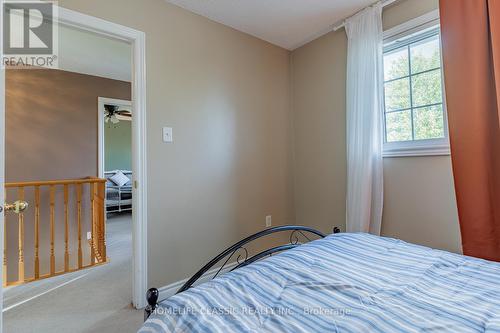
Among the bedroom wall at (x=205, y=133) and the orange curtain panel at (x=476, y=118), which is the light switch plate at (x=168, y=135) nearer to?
the bedroom wall at (x=205, y=133)

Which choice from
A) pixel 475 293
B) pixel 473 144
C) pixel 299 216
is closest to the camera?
pixel 475 293

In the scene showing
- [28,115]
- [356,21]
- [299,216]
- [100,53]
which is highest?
[100,53]

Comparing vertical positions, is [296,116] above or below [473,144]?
above

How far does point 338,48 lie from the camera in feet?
8.22

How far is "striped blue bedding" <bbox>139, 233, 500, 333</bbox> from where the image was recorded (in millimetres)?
692

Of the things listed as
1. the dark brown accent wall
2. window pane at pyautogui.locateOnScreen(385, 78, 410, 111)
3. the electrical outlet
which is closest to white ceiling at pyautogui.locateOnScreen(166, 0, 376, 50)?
window pane at pyautogui.locateOnScreen(385, 78, 410, 111)

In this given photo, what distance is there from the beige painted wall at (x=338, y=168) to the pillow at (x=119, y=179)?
438 cm

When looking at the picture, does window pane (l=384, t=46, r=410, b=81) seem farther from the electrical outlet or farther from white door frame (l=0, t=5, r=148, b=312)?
white door frame (l=0, t=5, r=148, b=312)

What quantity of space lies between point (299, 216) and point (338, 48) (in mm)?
1875

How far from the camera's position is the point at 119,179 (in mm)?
5645

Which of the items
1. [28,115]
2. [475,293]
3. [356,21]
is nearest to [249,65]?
[356,21]

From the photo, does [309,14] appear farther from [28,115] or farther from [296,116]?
[28,115]

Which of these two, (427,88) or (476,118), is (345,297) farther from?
(427,88)

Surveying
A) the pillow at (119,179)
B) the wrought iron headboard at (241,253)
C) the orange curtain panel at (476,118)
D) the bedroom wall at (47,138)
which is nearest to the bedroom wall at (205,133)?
the wrought iron headboard at (241,253)
